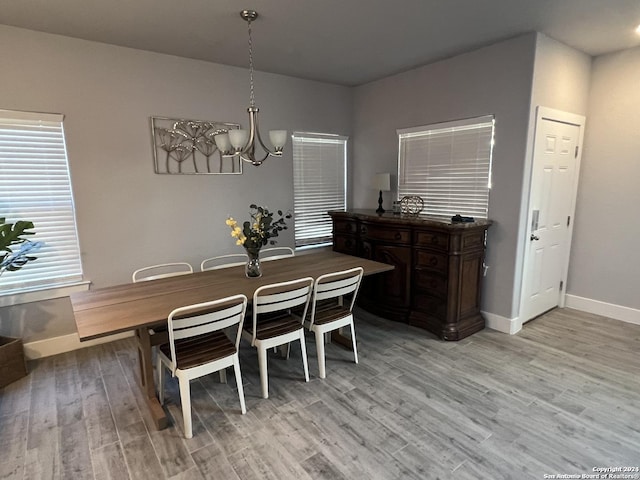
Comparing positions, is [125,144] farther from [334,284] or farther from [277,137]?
[334,284]

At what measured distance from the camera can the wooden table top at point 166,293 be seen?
6.56 feet

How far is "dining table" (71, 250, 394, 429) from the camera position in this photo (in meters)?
2.01

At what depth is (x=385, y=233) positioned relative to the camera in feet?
12.7

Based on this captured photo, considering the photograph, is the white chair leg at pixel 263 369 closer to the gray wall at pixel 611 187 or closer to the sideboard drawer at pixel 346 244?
the sideboard drawer at pixel 346 244

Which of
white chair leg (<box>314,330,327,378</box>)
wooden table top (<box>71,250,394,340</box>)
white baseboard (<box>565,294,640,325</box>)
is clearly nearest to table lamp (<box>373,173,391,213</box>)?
wooden table top (<box>71,250,394,340</box>)

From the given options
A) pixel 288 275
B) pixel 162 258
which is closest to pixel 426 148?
pixel 288 275

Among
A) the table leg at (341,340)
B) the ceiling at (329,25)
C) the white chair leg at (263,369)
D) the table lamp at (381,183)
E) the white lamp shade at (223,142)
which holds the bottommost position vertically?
the table leg at (341,340)

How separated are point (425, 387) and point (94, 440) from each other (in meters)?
2.25

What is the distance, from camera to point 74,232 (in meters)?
3.24

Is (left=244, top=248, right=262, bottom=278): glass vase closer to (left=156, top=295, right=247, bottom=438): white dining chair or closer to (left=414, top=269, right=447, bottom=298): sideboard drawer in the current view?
(left=156, top=295, right=247, bottom=438): white dining chair

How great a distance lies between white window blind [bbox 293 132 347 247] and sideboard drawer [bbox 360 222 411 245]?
0.92 meters

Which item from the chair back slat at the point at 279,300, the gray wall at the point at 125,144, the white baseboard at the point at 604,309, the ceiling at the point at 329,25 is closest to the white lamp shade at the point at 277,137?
the ceiling at the point at 329,25

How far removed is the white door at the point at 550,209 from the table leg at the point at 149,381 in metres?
3.39

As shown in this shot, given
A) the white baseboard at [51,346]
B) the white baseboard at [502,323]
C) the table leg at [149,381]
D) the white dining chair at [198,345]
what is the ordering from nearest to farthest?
Result: the white dining chair at [198,345] → the table leg at [149,381] → the white baseboard at [51,346] → the white baseboard at [502,323]
